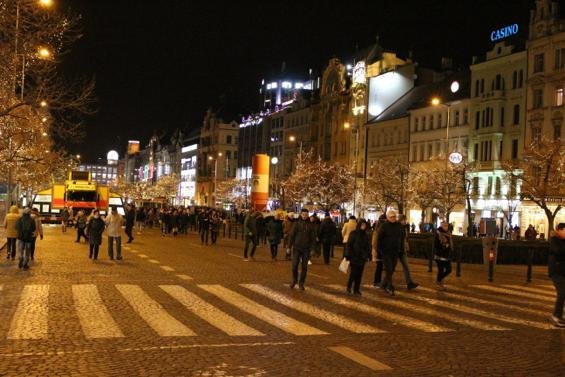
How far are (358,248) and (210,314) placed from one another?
4.80 metres

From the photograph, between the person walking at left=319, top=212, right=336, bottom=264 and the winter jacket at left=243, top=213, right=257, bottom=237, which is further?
the person walking at left=319, top=212, right=336, bottom=264

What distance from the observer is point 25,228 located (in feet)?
69.6

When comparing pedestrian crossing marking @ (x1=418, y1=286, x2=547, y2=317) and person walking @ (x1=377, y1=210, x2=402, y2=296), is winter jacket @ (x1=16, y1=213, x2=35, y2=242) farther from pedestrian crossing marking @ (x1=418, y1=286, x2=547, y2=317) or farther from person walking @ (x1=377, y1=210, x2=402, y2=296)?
pedestrian crossing marking @ (x1=418, y1=286, x2=547, y2=317)

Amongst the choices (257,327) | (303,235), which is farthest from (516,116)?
(257,327)

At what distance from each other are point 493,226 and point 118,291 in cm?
3409

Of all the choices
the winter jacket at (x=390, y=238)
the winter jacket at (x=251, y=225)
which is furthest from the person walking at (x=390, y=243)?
the winter jacket at (x=251, y=225)

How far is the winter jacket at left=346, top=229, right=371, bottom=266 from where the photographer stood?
1722 cm

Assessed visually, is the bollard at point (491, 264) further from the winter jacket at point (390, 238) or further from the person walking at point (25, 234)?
the person walking at point (25, 234)

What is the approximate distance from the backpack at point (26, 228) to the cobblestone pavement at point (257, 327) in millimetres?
903

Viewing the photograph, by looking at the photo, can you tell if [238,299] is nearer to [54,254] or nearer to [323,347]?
[323,347]

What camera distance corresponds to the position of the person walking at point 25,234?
69.5 feet

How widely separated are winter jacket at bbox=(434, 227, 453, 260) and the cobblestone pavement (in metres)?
0.84

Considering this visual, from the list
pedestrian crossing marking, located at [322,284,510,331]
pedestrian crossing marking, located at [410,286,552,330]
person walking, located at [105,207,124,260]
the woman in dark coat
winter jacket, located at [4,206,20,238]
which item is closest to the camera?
pedestrian crossing marking, located at [322,284,510,331]

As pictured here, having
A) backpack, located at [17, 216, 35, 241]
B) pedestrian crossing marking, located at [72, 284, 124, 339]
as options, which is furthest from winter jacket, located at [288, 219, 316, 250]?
backpack, located at [17, 216, 35, 241]
